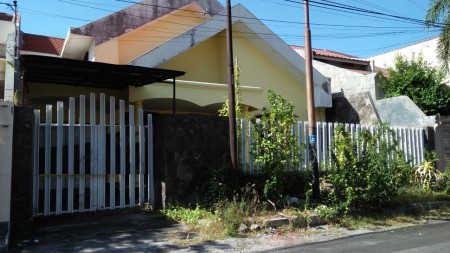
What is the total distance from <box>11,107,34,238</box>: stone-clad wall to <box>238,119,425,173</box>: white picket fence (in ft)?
14.9

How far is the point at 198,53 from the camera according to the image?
640 inches

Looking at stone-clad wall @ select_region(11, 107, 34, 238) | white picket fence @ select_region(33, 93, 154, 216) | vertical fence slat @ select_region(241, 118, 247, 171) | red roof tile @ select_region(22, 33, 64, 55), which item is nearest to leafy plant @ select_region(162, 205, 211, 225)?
white picket fence @ select_region(33, 93, 154, 216)

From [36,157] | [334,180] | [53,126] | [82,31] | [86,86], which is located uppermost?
[82,31]

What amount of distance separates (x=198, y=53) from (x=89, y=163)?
8.59m

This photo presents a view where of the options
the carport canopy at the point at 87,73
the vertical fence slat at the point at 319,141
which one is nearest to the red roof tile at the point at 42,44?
the carport canopy at the point at 87,73

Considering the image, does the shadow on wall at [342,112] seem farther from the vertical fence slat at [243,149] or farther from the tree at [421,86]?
the vertical fence slat at [243,149]

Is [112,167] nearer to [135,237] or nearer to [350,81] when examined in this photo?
[135,237]

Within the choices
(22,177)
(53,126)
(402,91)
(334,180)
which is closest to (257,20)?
(402,91)

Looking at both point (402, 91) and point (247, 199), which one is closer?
point (247, 199)

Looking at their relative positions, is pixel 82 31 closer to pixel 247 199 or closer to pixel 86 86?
pixel 86 86

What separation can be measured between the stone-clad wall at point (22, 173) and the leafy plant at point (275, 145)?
4.55 meters

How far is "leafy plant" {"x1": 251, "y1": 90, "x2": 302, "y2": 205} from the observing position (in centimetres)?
937

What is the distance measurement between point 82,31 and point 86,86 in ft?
8.86

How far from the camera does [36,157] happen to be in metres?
8.00
